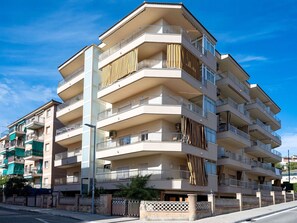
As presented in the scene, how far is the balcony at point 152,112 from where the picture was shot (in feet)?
100

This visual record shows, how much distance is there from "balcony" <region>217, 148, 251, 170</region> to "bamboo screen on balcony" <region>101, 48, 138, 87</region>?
1345 centimetres

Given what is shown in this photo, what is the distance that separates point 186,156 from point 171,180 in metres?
2.95

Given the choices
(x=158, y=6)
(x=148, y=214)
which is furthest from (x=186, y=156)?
(x=158, y=6)

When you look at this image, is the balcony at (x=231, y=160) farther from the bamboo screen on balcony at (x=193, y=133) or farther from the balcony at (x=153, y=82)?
the balcony at (x=153, y=82)

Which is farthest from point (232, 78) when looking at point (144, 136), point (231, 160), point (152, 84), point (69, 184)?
point (69, 184)

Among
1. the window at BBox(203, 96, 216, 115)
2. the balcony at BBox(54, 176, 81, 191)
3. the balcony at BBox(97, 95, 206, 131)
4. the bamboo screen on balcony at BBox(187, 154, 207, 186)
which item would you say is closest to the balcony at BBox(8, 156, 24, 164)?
the balcony at BBox(54, 176, 81, 191)

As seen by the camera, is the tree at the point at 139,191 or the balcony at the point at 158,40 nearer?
the tree at the point at 139,191

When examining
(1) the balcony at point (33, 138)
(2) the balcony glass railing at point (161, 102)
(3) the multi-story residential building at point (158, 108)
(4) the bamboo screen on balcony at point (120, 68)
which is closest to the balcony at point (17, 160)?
(1) the balcony at point (33, 138)

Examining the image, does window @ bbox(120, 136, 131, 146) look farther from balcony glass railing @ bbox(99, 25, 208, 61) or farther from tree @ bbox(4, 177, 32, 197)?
tree @ bbox(4, 177, 32, 197)

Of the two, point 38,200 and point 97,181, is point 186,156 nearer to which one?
point 97,181

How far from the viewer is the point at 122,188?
28656mm

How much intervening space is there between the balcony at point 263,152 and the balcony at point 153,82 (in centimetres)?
1763

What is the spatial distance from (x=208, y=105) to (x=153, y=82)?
666 cm

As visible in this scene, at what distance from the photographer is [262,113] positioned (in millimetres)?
53469
